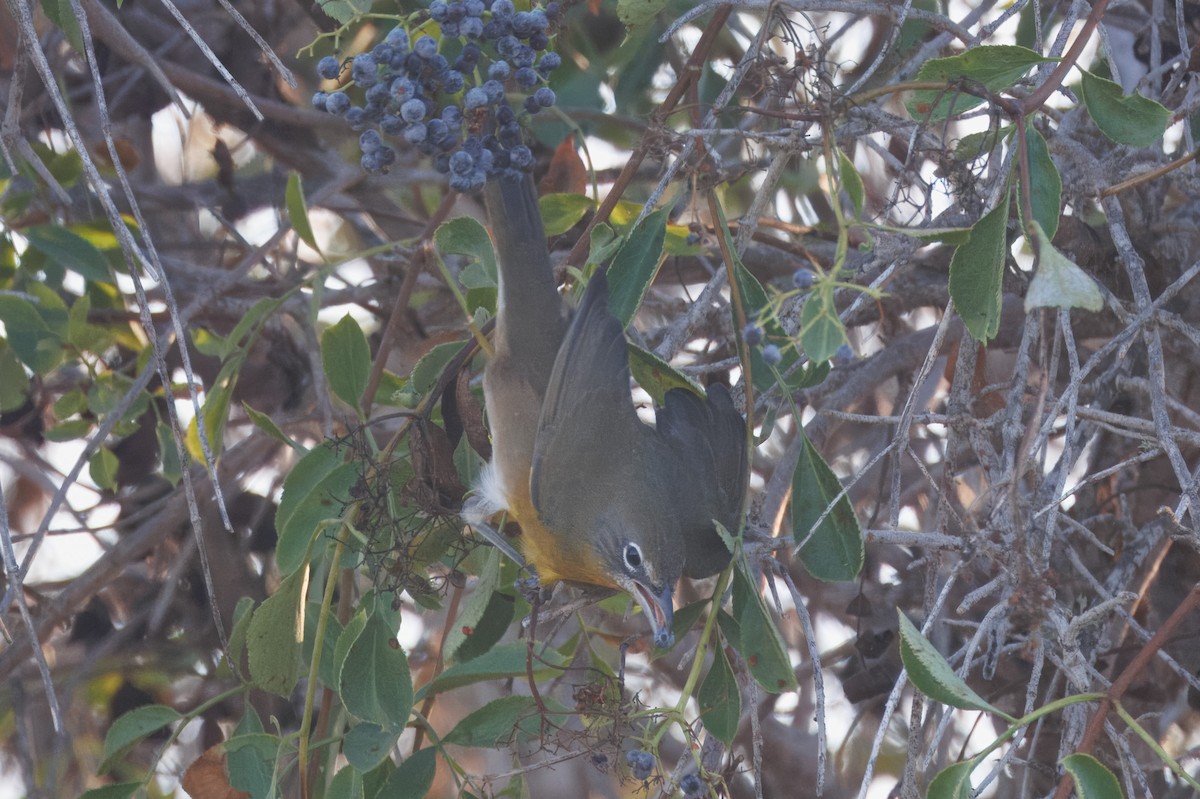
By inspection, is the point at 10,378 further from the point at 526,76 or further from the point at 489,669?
the point at 526,76

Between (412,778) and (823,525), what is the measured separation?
0.98m

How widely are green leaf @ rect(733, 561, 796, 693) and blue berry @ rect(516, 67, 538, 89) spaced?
0.97 meters

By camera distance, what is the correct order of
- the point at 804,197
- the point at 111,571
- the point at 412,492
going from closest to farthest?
the point at 412,492
the point at 111,571
the point at 804,197

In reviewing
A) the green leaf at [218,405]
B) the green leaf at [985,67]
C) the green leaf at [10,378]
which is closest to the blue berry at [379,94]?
the green leaf at [985,67]

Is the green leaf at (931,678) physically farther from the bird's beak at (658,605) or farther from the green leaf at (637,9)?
the green leaf at (637,9)

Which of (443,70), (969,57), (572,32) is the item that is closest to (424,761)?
(443,70)

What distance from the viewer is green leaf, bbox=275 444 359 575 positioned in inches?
98.8

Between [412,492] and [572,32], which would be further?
[572,32]

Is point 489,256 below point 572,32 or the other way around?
below

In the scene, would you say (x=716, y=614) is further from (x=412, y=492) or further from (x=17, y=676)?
(x=17, y=676)

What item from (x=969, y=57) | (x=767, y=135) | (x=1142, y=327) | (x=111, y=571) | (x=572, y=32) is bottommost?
(x=1142, y=327)

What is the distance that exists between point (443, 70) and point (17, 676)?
3.04m

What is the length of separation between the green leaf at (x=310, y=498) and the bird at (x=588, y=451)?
1.08ft

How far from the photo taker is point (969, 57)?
80.0 inches
